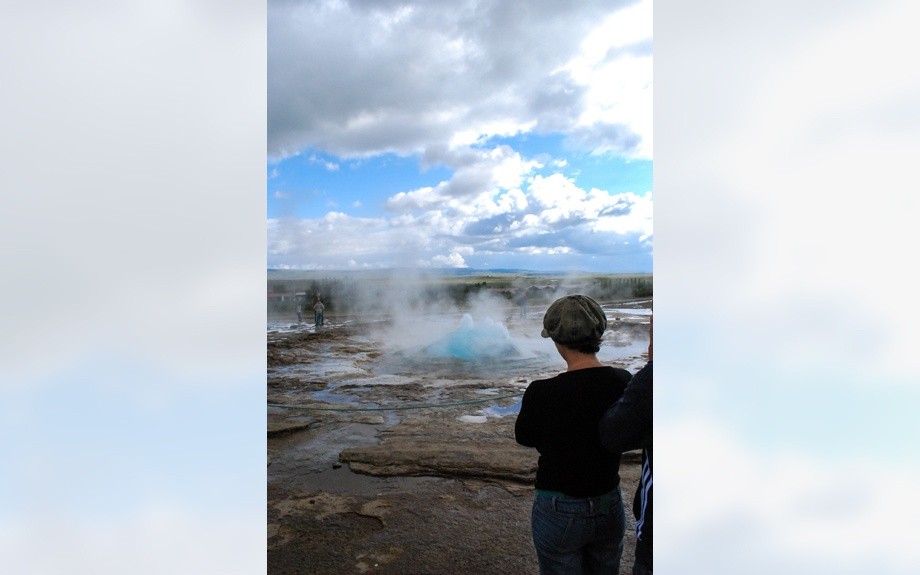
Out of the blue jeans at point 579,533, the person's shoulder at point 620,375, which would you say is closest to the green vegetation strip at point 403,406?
the blue jeans at point 579,533

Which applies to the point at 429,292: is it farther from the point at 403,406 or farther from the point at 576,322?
the point at 576,322

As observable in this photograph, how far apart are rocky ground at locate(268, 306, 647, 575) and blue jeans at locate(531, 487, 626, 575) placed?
764 millimetres

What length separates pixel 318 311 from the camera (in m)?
2.20

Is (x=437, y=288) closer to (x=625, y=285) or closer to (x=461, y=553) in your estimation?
(x=625, y=285)

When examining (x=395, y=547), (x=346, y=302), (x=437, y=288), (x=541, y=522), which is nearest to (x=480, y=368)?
(x=437, y=288)

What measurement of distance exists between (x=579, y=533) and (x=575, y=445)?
189 millimetres

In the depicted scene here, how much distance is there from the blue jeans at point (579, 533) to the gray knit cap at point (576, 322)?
340 mm

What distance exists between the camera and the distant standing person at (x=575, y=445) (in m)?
1.11

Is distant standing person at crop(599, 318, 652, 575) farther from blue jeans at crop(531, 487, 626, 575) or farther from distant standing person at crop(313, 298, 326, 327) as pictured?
distant standing person at crop(313, 298, 326, 327)

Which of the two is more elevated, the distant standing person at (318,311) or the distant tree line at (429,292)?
the distant tree line at (429,292)

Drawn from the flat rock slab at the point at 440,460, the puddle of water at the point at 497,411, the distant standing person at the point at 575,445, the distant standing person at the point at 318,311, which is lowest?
the flat rock slab at the point at 440,460

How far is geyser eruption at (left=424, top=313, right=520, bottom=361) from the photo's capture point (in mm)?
2285

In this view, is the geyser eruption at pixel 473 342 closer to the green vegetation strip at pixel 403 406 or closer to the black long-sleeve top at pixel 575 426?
the green vegetation strip at pixel 403 406

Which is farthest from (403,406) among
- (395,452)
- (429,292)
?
(429,292)
